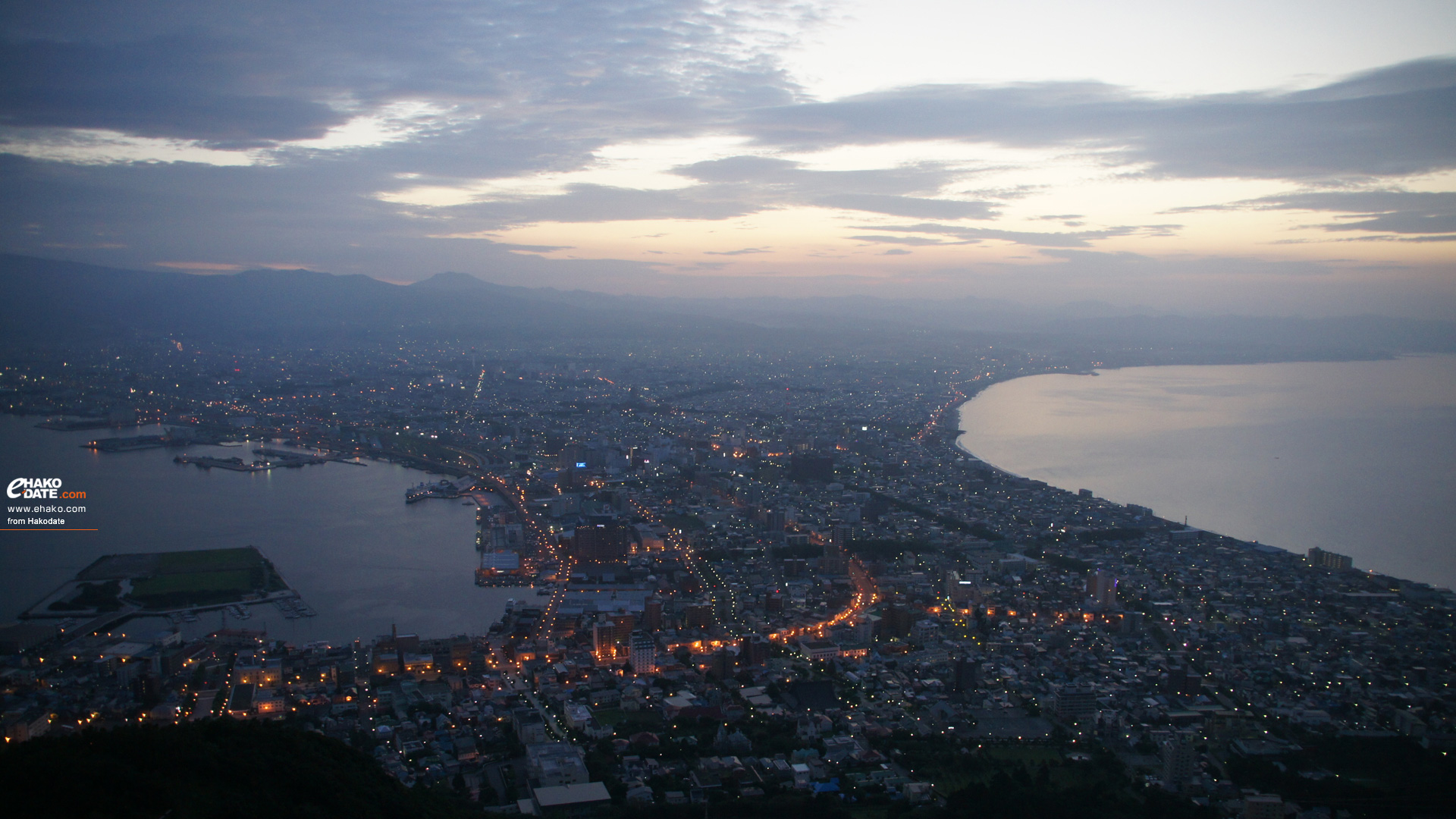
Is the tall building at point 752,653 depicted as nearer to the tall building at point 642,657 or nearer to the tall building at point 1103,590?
the tall building at point 642,657

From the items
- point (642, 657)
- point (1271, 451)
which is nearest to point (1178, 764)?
point (642, 657)

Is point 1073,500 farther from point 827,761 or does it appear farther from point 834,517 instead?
point 827,761

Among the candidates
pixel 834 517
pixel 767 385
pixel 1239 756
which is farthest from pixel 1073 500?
pixel 767 385

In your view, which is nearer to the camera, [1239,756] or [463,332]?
[1239,756]

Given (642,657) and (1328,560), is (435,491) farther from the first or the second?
(1328,560)

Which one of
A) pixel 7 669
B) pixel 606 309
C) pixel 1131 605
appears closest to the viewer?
pixel 7 669

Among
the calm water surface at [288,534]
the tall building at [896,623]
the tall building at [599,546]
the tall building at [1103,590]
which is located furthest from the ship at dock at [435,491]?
the tall building at [1103,590]
